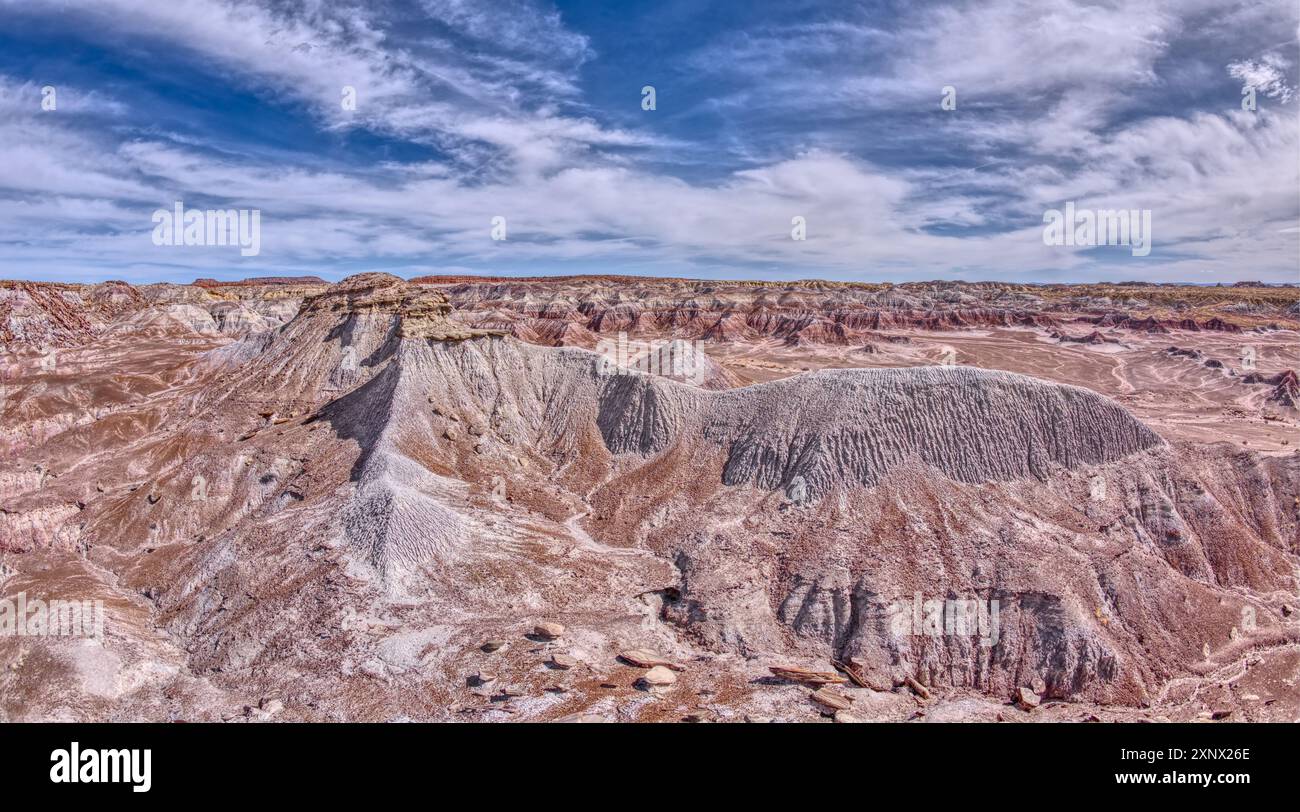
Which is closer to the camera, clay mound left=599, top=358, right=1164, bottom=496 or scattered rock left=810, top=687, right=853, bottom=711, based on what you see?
scattered rock left=810, top=687, right=853, bottom=711

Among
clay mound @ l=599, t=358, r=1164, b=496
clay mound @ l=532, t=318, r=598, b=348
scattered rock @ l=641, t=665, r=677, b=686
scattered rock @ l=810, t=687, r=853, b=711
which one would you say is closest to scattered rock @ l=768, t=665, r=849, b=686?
scattered rock @ l=810, t=687, r=853, b=711

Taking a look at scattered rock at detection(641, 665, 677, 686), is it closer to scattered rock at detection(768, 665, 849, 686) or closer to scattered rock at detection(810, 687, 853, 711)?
scattered rock at detection(768, 665, 849, 686)

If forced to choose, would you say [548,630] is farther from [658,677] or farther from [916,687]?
[916,687]

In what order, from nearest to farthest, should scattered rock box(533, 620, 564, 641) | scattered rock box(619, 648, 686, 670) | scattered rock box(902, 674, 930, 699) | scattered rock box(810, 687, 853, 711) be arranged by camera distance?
scattered rock box(810, 687, 853, 711) → scattered rock box(619, 648, 686, 670) → scattered rock box(902, 674, 930, 699) → scattered rock box(533, 620, 564, 641)

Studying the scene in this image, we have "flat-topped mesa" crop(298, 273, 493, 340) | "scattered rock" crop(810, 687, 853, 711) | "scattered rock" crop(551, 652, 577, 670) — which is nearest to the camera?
"scattered rock" crop(810, 687, 853, 711)

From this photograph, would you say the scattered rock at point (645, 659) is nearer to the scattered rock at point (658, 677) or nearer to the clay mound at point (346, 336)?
the scattered rock at point (658, 677)

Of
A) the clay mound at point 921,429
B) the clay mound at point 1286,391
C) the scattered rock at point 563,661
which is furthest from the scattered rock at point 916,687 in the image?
the clay mound at point 1286,391

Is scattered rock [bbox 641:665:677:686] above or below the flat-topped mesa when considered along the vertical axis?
below

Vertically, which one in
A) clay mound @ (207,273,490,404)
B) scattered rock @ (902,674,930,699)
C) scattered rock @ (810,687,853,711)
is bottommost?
scattered rock @ (902,674,930,699)
